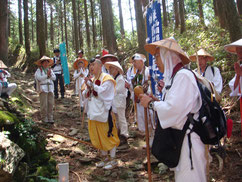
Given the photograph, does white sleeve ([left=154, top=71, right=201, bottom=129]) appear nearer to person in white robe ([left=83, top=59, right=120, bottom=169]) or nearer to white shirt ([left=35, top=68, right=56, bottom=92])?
person in white robe ([left=83, top=59, right=120, bottom=169])

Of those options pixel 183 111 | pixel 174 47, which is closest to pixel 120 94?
pixel 174 47

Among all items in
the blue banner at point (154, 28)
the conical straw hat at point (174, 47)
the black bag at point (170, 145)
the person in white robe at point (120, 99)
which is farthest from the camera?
the person in white robe at point (120, 99)

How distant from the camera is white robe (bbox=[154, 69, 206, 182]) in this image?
2.23 metres

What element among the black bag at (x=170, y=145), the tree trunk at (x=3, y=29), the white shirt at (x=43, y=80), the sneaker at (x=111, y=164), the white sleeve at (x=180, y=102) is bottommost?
the sneaker at (x=111, y=164)

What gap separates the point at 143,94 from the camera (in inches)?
115

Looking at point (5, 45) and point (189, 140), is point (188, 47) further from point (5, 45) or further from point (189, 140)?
point (189, 140)

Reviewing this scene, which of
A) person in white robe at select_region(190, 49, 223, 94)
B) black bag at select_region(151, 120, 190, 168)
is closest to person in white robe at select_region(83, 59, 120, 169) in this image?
person in white robe at select_region(190, 49, 223, 94)

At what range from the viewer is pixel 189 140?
2.33 m

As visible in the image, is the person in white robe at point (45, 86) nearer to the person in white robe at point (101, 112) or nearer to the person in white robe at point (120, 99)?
the person in white robe at point (120, 99)

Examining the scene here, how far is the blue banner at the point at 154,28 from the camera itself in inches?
203

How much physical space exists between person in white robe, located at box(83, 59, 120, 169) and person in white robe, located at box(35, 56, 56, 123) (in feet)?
11.0

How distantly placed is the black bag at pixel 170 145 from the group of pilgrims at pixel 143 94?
0.21 feet

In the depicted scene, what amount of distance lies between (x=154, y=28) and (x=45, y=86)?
14.9ft

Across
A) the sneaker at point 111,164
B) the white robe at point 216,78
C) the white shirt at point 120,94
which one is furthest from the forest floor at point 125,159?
the white robe at point 216,78
